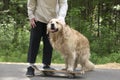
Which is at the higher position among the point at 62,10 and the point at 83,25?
the point at 62,10

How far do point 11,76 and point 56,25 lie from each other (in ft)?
4.63

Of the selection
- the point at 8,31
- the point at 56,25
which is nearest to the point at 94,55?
the point at 8,31

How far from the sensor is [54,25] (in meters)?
7.55

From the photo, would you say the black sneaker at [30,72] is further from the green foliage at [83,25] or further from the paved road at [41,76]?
the green foliage at [83,25]

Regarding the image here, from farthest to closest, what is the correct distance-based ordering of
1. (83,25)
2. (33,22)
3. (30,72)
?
(83,25) → (30,72) → (33,22)

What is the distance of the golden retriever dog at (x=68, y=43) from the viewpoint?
7.62m

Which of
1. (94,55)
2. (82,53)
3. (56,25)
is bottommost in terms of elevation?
(94,55)

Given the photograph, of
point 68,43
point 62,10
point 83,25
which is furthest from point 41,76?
point 83,25

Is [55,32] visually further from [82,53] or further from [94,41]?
[94,41]

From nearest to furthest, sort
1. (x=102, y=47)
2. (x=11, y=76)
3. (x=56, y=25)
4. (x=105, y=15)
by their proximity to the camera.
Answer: (x=56, y=25), (x=11, y=76), (x=102, y=47), (x=105, y=15)

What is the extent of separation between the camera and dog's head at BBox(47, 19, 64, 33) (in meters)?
7.54

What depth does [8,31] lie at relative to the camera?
16.7 m

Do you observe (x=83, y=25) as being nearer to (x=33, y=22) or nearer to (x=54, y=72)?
(x=54, y=72)

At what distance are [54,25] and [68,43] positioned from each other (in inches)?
21.3
